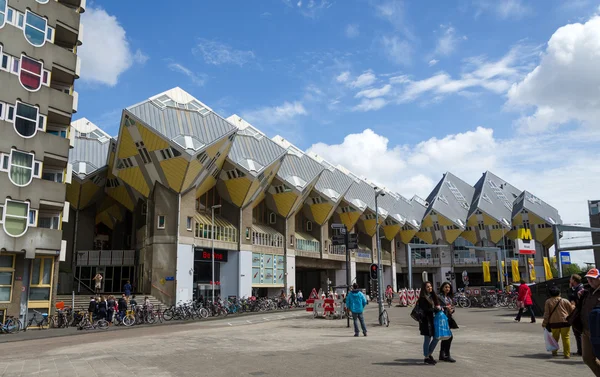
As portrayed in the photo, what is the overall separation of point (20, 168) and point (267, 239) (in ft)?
88.6

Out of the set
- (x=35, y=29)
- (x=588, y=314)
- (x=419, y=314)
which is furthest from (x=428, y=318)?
(x=35, y=29)

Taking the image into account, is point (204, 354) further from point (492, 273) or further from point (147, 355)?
point (492, 273)

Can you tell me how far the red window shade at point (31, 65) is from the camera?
25.8m

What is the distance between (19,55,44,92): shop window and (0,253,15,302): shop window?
29.1 feet

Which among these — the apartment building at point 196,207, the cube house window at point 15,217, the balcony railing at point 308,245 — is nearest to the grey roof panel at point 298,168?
the apartment building at point 196,207

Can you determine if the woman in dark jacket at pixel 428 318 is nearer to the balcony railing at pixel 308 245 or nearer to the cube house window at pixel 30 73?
the cube house window at pixel 30 73

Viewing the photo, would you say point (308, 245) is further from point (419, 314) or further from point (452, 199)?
point (419, 314)

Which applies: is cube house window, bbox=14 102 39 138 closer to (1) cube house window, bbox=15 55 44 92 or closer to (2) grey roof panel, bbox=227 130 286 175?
Answer: (1) cube house window, bbox=15 55 44 92

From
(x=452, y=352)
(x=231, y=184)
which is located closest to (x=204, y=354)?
(x=452, y=352)

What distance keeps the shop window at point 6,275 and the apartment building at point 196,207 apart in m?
13.6

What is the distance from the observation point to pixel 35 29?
26.6 meters

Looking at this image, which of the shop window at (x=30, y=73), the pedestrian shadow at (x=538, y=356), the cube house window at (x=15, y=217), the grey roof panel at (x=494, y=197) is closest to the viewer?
the pedestrian shadow at (x=538, y=356)

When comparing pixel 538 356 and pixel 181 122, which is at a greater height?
pixel 181 122

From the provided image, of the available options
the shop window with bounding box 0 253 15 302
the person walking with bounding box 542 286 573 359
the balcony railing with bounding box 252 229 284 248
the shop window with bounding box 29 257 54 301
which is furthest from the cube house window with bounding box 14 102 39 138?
the person walking with bounding box 542 286 573 359
